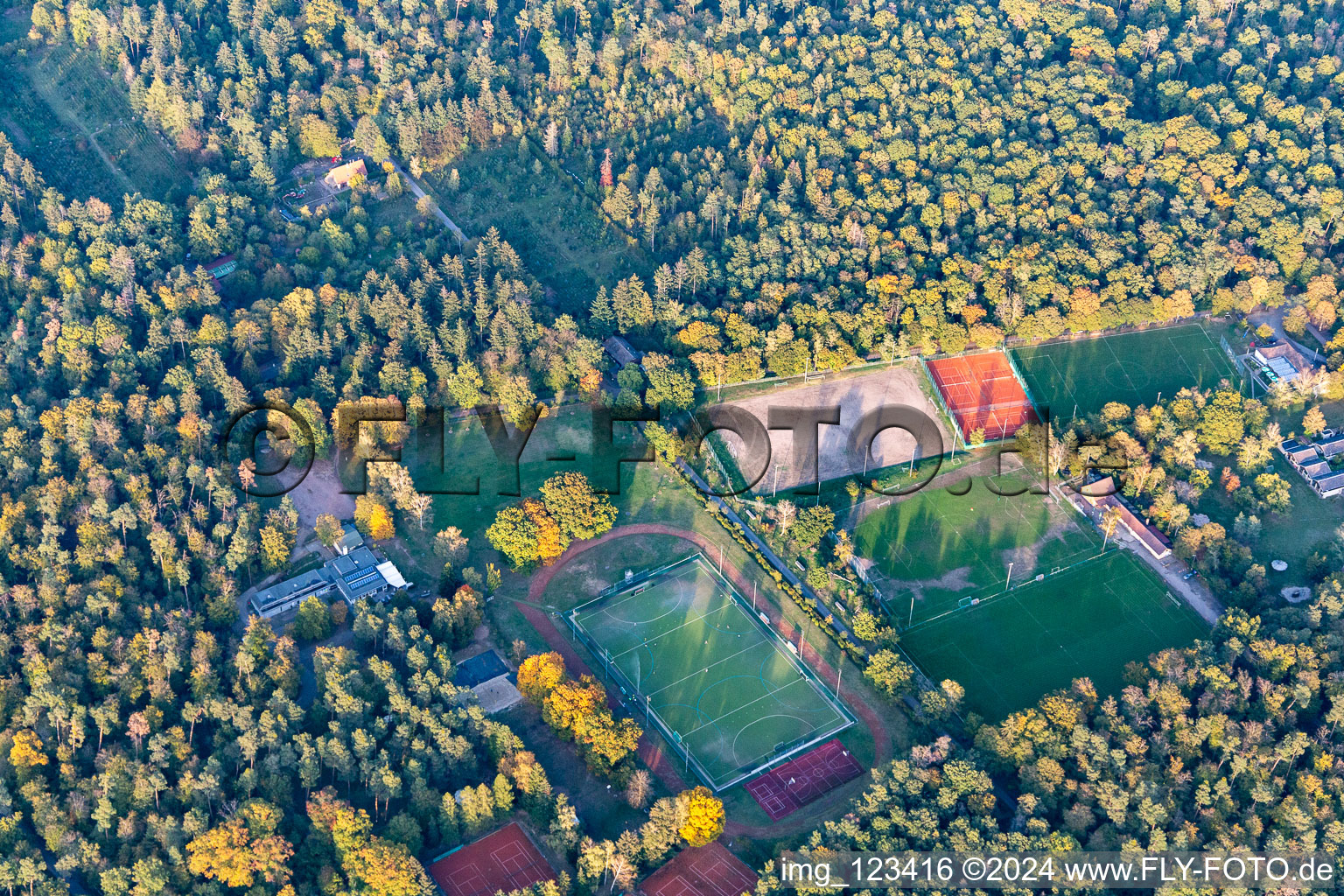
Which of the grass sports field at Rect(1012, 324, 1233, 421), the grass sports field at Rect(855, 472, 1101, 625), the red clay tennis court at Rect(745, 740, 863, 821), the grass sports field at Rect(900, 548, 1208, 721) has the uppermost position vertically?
the grass sports field at Rect(1012, 324, 1233, 421)

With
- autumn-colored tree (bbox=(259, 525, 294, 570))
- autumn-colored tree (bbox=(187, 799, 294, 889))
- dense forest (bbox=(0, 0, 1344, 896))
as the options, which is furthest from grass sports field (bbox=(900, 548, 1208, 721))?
autumn-colored tree (bbox=(259, 525, 294, 570))

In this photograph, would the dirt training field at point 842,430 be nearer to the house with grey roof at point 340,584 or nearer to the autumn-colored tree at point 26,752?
the house with grey roof at point 340,584

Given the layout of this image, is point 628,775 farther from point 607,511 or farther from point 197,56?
point 197,56

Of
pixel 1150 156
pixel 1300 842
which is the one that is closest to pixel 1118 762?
pixel 1300 842

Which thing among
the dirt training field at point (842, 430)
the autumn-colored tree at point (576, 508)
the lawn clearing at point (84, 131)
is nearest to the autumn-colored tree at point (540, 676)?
the autumn-colored tree at point (576, 508)

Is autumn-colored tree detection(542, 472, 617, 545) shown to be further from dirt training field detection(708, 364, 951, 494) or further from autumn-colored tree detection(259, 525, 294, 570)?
autumn-colored tree detection(259, 525, 294, 570)
